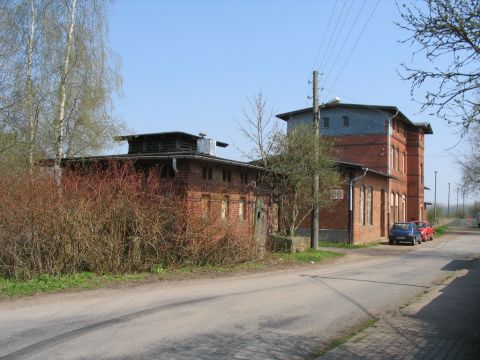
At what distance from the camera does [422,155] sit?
54375mm

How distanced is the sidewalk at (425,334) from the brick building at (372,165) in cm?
2056

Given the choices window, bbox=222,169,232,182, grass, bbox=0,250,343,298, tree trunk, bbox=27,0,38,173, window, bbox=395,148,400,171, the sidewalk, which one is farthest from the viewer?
window, bbox=395,148,400,171

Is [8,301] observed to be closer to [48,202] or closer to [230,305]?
[48,202]

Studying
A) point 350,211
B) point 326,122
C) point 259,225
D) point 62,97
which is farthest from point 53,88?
point 326,122

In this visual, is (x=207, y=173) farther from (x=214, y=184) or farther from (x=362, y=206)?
(x=362, y=206)

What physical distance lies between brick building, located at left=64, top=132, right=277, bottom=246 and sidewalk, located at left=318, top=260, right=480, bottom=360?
287 inches

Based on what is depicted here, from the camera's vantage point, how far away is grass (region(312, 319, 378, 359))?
21.1 feet

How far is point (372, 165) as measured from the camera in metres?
41.5

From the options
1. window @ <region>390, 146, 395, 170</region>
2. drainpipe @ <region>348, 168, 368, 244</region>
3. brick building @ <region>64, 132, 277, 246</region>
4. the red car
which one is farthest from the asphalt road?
window @ <region>390, 146, 395, 170</region>

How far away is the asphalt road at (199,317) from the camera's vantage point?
6.46 m

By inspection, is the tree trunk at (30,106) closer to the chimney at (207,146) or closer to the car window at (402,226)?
the chimney at (207,146)

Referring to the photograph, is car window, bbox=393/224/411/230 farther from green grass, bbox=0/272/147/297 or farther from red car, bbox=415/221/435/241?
green grass, bbox=0/272/147/297

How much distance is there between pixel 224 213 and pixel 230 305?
310 inches

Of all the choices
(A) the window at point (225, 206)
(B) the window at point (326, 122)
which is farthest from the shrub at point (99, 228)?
(B) the window at point (326, 122)
